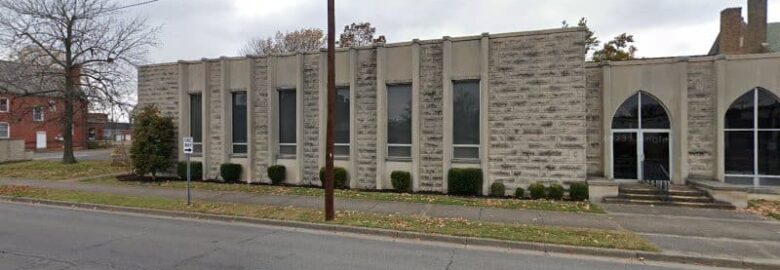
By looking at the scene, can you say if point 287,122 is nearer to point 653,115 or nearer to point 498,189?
point 498,189

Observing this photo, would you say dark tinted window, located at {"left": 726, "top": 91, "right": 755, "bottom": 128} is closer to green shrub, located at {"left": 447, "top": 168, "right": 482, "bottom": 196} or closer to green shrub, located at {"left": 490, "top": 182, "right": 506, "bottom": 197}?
green shrub, located at {"left": 490, "top": 182, "right": 506, "bottom": 197}

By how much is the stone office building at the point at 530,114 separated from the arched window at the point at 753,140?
34 mm

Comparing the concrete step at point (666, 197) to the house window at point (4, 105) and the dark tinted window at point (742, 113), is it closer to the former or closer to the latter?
the dark tinted window at point (742, 113)

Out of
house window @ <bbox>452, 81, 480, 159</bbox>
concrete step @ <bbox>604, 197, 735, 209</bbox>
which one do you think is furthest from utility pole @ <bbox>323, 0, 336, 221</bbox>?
concrete step @ <bbox>604, 197, 735, 209</bbox>

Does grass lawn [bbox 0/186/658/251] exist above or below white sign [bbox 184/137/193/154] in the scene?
below

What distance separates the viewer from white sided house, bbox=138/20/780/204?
44.3ft

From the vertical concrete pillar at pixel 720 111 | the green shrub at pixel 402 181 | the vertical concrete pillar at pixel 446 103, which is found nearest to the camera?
the vertical concrete pillar at pixel 720 111

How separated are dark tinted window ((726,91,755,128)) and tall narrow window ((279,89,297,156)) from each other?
51.5ft

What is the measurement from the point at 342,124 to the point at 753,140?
1432cm

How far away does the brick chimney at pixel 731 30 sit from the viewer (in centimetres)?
2427

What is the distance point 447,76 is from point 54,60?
76.6 feet

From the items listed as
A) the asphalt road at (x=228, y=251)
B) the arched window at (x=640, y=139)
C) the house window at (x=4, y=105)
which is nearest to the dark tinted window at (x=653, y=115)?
the arched window at (x=640, y=139)

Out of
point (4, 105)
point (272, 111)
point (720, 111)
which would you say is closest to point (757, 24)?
point (720, 111)

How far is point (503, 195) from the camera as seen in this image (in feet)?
45.0
